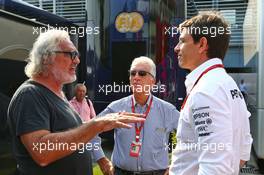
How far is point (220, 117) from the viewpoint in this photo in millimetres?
1589

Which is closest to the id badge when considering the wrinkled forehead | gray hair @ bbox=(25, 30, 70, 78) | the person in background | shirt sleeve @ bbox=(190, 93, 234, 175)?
the person in background

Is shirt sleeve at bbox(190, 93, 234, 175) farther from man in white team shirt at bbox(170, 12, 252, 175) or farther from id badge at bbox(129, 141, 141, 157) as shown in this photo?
id badge at bbox(129, 141, 141, 157)

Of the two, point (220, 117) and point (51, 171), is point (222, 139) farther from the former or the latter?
point (51, 171)

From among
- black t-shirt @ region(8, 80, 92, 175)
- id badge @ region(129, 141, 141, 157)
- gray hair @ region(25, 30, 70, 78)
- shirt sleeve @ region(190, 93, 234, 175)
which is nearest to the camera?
shirt sleeve @ region(190, 93, 234, 175)

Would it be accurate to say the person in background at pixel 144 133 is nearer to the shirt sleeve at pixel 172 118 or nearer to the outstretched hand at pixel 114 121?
the shirt sleeve at pixel 172 118

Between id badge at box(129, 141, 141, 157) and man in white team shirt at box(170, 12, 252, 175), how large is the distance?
110 cm

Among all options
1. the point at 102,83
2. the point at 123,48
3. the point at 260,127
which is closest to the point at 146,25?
the point at 123,48

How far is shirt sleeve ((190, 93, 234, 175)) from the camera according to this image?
1560 millimetres

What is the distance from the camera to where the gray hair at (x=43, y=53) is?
7.22ft

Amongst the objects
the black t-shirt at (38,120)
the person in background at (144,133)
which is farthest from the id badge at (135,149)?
the black t-shirt at (38,120)

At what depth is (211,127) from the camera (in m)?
1.59

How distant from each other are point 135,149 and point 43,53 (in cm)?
115

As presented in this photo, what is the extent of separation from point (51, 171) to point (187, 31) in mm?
1066

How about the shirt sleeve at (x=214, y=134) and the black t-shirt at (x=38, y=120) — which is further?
the black t-shirt at (x=38, y=120)
